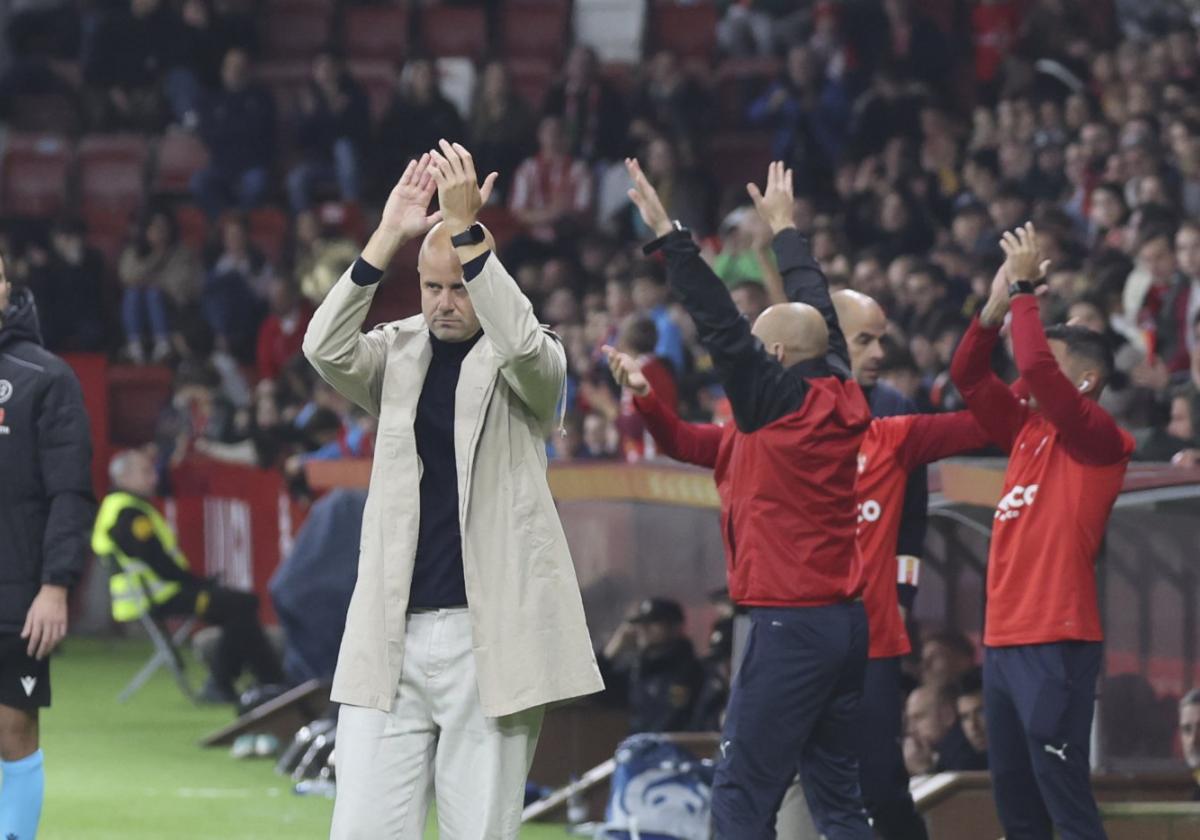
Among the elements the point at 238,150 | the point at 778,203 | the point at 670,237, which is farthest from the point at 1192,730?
the point at 238,150

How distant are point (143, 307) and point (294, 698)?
8.30m

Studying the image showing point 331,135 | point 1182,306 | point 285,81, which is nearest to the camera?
point 1182,306

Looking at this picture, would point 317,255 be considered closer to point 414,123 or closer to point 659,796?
point 414,123

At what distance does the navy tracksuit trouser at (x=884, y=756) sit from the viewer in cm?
702

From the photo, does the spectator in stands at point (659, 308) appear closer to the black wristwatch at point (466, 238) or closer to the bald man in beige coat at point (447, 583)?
the bald man in beige coat at point (447, 583)

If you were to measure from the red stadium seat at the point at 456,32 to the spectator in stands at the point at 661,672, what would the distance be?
13.0m

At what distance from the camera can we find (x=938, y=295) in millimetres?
13406

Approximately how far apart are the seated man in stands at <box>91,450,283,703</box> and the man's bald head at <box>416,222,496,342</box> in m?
8.64

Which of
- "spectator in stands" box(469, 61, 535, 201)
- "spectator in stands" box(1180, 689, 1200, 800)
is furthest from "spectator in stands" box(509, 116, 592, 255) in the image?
"spectator in stands" box(1180, 689, 1200, 800)

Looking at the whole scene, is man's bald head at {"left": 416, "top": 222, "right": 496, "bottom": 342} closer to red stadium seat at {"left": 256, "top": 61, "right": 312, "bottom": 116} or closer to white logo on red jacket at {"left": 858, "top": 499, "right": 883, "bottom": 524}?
white logo on red jacket at {"left": 858, "top": 499, "right": 883, "bottom": 524}

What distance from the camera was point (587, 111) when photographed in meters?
19.9

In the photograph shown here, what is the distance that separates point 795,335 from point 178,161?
52.0ft

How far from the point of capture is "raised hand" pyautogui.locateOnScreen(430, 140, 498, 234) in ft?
17.6

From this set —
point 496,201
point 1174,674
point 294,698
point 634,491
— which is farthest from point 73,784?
point 496,201
